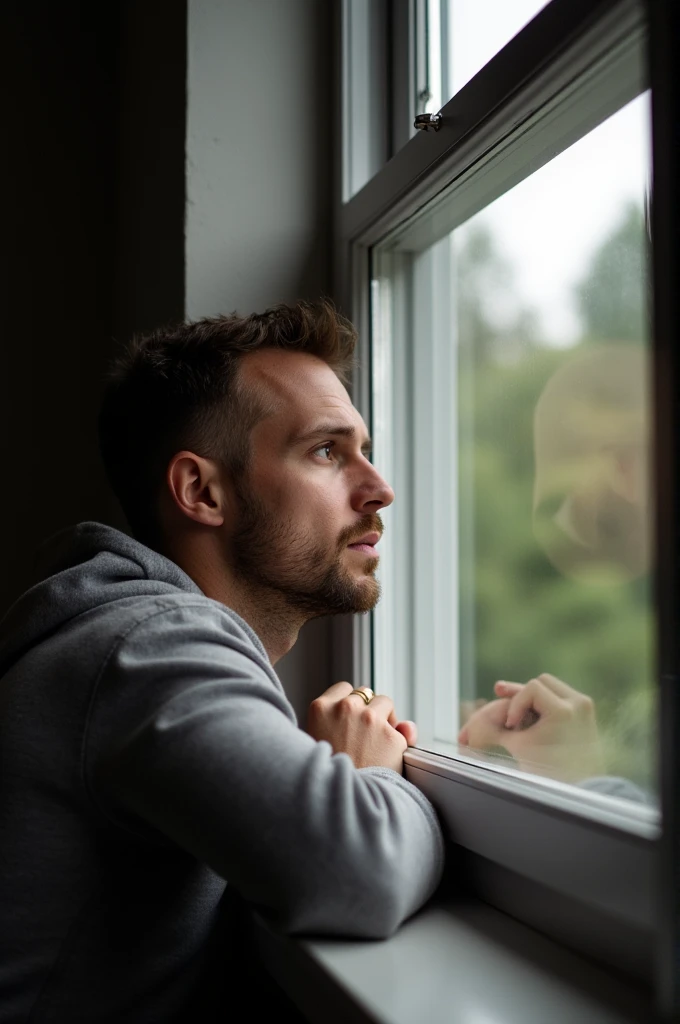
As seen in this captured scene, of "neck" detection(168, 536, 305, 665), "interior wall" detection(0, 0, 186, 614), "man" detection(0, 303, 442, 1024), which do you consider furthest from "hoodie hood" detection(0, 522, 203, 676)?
"interior wall" detection(0, 0, 186, 614)

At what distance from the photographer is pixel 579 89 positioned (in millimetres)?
834

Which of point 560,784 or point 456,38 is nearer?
point 560,784

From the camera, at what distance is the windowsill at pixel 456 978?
67cm

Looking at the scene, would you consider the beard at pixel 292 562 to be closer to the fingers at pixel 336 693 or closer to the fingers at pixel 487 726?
the fingers at pixel 336 693

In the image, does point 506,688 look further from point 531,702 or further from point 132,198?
point 132,198

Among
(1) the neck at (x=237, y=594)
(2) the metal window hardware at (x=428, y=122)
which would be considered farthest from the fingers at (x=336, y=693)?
(2) the metal window hardware at (x=428, y=122)

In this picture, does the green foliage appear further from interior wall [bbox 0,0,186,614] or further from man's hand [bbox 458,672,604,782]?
interior wall [bbox 0,0,186,614]

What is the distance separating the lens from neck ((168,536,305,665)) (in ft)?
3.81

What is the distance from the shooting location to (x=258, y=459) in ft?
3.81

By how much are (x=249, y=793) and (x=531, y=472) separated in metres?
0.53

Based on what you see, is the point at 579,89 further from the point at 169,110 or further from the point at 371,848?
the point at 169,110

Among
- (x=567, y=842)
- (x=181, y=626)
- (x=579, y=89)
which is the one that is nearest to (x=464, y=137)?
(x=579, y=89)

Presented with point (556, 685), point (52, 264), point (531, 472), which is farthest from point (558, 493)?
point (52, 264)

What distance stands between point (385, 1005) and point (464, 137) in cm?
84
